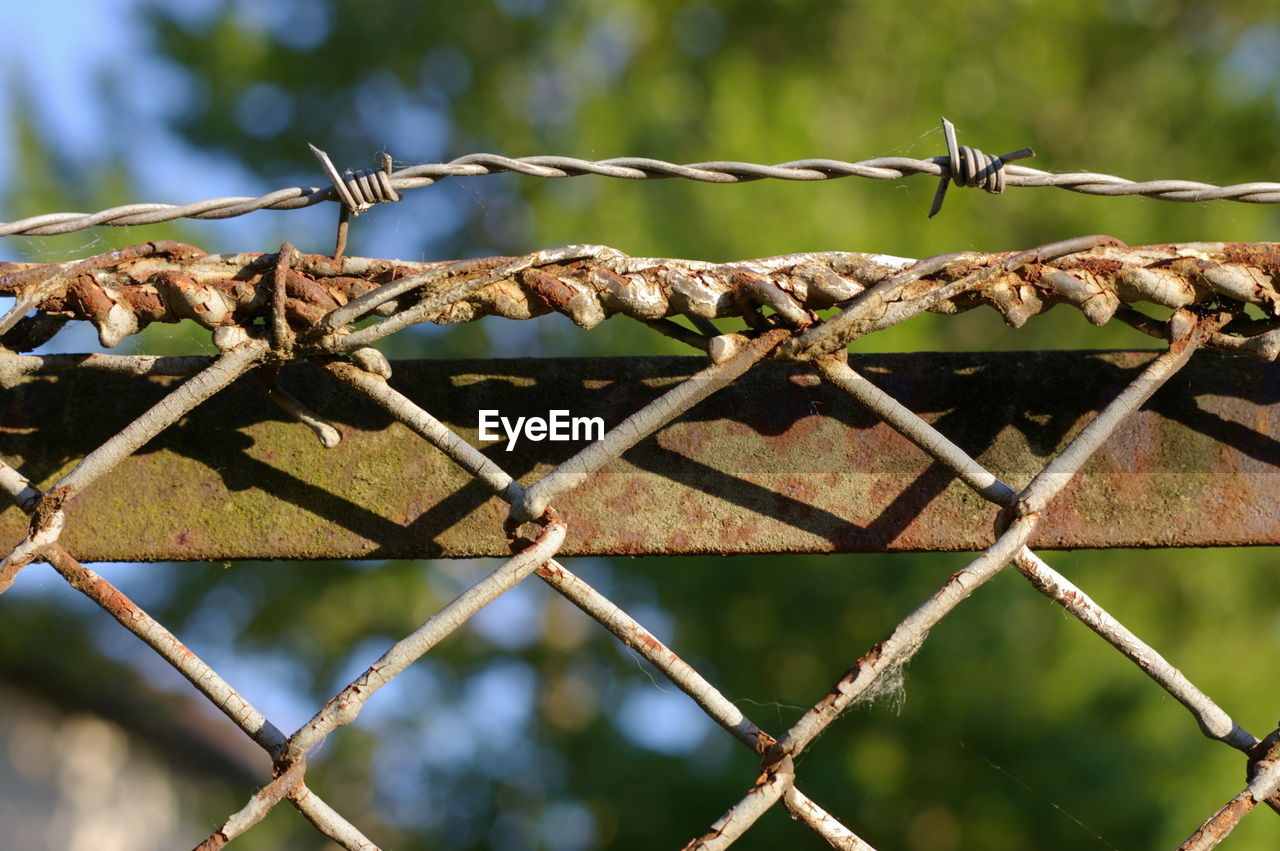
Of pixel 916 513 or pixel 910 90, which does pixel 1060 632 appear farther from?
pixel 916 513

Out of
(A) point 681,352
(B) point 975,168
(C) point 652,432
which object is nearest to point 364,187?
(C) point 652,432

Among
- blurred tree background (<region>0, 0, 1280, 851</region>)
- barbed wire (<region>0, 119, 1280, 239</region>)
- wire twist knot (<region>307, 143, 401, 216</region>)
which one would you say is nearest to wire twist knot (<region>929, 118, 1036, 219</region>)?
barbed wire (<region>0, 119, 1280, 239</region>)

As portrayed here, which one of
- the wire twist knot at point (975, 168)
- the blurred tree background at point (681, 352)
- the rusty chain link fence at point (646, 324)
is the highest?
the blurred tree background at point (681, 352)

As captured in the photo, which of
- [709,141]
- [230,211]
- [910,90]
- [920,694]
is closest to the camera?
[230,211]

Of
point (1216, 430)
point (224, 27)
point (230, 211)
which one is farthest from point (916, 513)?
point (224, 27)

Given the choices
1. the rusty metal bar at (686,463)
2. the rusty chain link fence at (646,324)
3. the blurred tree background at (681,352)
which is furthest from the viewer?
the blurred tree background at (681,352)

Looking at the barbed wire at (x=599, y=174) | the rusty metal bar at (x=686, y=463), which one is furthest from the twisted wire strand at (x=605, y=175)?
the rusty metal bar at (x=686, y=463)

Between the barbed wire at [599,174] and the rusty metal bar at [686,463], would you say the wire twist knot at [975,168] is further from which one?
the rusty metal bar at [686,463]

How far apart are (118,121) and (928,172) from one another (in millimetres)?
A: 6332

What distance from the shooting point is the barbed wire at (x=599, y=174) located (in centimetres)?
96

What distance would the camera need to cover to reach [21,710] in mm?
7309

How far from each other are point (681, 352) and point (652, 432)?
3.83 meters

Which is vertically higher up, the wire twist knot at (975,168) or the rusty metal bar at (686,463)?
the wire twist knot at (975,168)

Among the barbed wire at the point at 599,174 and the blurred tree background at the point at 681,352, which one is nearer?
the barbed wire at the point at 599,174
